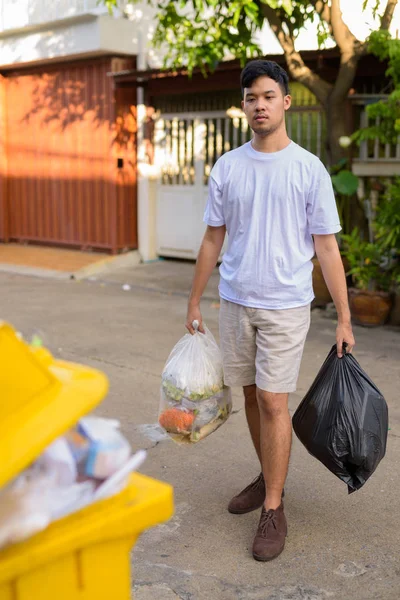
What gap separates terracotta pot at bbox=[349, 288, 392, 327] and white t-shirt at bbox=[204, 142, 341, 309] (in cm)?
429

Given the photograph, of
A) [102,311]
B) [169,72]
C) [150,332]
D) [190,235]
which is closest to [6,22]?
[169,72]

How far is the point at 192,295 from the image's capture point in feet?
11.9

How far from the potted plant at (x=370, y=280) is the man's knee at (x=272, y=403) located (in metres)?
4.35

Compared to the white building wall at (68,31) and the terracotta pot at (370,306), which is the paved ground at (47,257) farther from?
the terracotta pot at (370,306)

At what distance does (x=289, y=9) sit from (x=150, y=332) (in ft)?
10.8

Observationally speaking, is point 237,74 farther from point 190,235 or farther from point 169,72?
point 190,235

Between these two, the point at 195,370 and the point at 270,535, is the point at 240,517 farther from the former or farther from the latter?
the point at 195,370

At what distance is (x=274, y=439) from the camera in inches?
131

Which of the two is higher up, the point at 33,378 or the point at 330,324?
the point at 33,378

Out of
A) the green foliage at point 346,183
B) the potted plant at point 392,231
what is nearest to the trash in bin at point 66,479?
the potted plant at point 392,231

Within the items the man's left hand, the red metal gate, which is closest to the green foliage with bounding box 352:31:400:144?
the man's left hand

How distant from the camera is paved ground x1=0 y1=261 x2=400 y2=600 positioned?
122 inches

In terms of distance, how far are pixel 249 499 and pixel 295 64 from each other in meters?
5.77

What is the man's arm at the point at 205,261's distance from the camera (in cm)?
356
